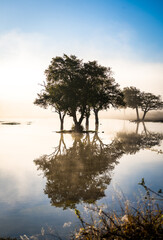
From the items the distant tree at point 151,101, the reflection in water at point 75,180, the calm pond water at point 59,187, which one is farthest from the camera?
the distant tree at point 151,101

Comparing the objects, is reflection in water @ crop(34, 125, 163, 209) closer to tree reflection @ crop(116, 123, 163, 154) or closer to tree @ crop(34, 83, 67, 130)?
tree reflection @ crop(116, 123, 163, 154)

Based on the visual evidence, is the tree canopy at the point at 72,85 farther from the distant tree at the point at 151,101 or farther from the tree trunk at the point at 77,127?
the distant tree at the point at 151,101

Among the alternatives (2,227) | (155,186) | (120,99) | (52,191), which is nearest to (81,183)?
(52,191)

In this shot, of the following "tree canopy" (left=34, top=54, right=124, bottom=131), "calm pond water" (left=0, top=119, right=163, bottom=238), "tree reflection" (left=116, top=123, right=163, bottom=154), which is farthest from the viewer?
"tree canopy" (left=34, top=54, right=124, bottom=131)

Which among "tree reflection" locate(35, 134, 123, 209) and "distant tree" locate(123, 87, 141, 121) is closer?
"tree reflection" locate(35, 134, 123, 209)

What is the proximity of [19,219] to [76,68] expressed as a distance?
37.9 meters

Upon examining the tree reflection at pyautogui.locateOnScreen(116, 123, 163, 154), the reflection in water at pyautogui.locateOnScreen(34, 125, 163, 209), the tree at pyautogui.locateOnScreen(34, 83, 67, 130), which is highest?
the tree at pyautogui.locateOnScreen(34, 83, 67, 130)

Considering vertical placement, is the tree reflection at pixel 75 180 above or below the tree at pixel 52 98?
below

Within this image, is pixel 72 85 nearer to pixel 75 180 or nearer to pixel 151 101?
pixel 75 180

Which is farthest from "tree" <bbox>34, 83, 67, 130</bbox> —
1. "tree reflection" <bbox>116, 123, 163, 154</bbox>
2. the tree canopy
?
"tree reflection" <bbox>116, 123, 163, 154</bbox>

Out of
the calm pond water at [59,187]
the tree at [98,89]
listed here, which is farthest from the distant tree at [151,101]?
the calm pond water at [59,187]

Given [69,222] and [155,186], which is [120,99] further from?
[69,222]

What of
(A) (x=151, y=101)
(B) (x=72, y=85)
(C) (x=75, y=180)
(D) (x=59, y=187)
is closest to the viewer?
(D) (x=59, y=187)

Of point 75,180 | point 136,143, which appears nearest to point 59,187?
point 75,180
